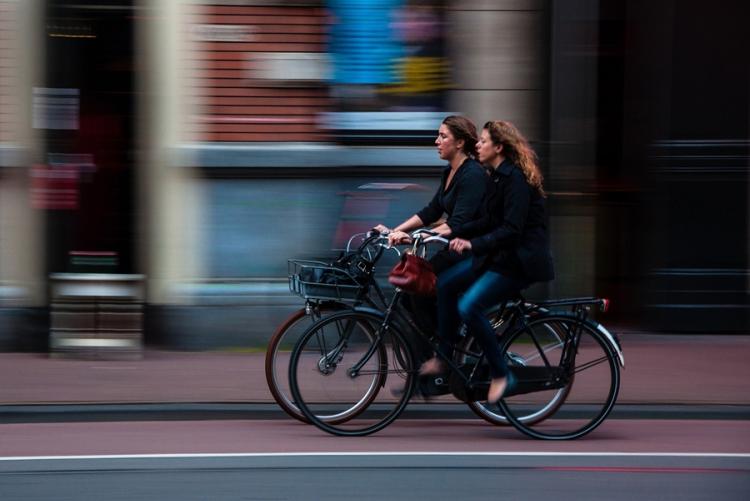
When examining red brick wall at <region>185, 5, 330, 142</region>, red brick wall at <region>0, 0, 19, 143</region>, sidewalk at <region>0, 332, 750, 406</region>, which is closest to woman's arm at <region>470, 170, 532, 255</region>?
→ sidewalk at <region>0, 332, 750, 406</region>

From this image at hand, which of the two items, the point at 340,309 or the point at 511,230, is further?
the point at 340,309

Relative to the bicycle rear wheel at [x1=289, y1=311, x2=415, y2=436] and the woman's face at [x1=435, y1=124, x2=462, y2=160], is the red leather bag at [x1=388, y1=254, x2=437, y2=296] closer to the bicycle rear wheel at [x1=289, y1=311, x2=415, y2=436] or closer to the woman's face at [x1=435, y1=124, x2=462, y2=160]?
the bicycle rear wheel at [x1=289, y1=311, x2=415, y2=436]

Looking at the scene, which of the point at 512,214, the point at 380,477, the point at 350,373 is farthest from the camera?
the point at 350,373

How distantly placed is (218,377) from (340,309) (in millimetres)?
1968

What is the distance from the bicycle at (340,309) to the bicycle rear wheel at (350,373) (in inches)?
Answer: 1.5

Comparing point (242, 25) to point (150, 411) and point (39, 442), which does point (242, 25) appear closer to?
point (150, 411)

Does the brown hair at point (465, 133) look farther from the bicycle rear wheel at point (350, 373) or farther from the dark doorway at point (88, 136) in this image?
the dark doorway at point (88, 136)

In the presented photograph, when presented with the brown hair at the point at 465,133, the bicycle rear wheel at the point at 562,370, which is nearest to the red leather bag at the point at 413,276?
the bicycle rear wheel at the point at 562,370

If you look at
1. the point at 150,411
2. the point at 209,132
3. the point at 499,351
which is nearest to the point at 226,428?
the point at 150,411

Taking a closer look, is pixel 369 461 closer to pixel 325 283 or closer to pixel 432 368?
pixel 432 368

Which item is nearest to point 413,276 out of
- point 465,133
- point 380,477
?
point 465,133

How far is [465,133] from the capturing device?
6340mm

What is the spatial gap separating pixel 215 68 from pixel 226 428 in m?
3.56

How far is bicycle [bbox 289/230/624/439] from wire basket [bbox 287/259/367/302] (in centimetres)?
12
